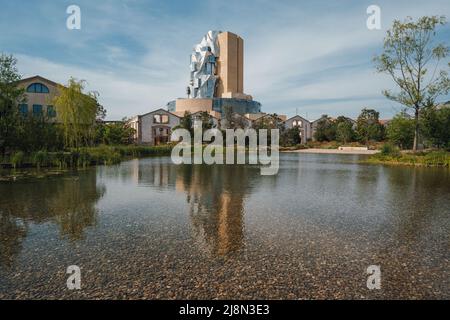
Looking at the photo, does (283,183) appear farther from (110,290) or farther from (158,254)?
(110,290)

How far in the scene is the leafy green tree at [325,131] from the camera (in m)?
78.7

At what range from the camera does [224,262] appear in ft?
19.1

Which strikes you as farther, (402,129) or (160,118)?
(160,118)

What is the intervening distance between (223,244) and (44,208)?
6832 mm

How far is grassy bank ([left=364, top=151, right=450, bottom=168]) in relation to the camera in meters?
28.0

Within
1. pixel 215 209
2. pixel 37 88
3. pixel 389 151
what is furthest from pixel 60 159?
pixel 389 151

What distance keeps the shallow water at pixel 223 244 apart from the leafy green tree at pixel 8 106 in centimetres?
1293

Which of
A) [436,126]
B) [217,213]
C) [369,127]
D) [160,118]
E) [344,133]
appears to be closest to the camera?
[217,213]

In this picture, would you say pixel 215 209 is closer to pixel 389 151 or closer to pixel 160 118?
pixel 389 151

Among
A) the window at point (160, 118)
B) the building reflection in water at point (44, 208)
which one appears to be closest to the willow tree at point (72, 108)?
the building reflection in water at point (44, 208)

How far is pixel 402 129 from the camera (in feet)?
131
